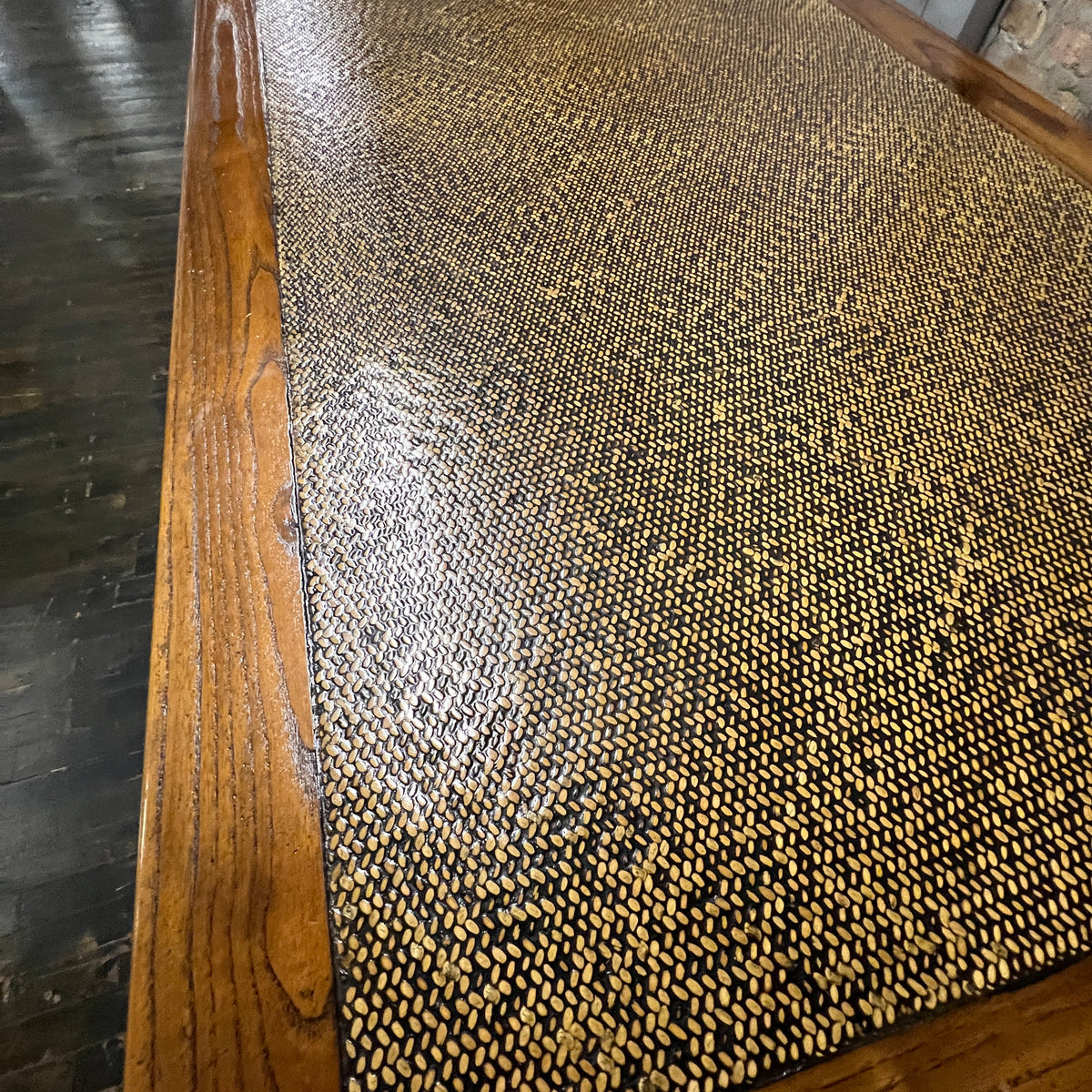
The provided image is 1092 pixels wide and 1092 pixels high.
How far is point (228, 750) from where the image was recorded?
0.45 m

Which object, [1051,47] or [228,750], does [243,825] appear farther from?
[1051,47]

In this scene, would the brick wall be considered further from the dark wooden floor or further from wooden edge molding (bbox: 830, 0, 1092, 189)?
the dark wooden floor

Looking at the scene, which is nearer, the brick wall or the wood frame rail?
the wood frame rail

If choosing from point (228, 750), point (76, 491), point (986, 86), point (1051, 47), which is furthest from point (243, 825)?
point (1051, 47)

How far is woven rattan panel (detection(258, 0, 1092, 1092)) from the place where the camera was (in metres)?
0.40

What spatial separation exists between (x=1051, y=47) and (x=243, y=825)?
1827mm

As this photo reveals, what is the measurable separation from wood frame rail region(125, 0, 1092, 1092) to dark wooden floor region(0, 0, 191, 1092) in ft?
1.17

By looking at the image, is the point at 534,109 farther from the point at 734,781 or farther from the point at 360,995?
the point at 360,995

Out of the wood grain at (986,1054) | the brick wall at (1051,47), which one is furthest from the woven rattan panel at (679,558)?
the brick wall at (1051,47)

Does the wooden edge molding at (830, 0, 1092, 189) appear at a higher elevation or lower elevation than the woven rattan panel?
higher

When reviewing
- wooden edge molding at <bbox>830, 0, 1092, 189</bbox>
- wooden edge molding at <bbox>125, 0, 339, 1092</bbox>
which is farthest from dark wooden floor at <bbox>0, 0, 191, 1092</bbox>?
wooden edge molding at <bbox>830, 0, 1092, 189</bbox>

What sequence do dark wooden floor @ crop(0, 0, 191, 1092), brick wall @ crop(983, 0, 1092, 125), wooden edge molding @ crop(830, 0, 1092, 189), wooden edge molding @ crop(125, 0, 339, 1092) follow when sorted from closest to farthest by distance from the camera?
wooden edge molding @ crop(125, 0, 339, 1092) < dark wooden floor @ crop(0, 0, 191, 1092) < wooden edge molding @ crop(830, 0, 1092, 189) < brick wall @ crop(983, 0, 1092, 125)

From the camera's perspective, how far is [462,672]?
49cm

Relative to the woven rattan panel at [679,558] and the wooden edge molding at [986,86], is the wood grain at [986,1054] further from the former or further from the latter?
the wooden edge molding at [986,86]
